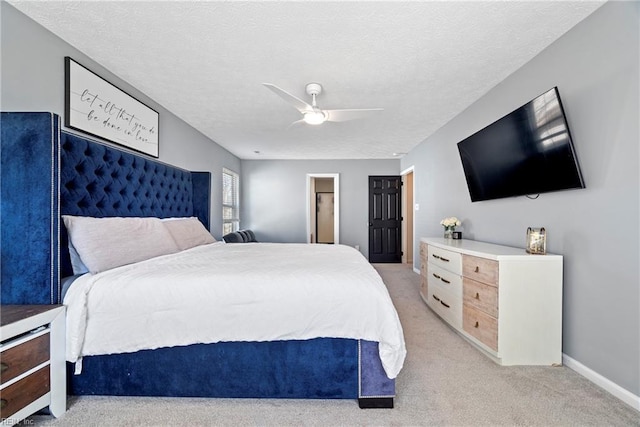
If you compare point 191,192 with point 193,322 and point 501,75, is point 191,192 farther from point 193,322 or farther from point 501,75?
point 501,75

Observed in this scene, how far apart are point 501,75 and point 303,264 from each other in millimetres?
2408

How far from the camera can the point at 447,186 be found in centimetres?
369

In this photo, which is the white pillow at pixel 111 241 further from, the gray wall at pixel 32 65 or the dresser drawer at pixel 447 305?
the dresser drawer at pixel 447 305

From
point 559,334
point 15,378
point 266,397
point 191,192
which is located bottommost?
point 266,397

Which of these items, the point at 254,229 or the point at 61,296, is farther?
the point at 254,229

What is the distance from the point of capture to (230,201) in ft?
17.3

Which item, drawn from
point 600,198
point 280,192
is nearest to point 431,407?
point 600,198

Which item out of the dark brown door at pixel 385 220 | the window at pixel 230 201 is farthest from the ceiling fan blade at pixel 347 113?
the dark brown door at pixel 385 220

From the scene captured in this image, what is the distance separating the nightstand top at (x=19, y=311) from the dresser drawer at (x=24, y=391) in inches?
11.0

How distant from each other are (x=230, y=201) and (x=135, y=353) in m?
3.98

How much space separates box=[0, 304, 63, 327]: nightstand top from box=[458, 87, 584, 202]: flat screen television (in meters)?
3.19

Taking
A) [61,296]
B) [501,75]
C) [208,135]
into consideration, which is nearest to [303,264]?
[61,296]

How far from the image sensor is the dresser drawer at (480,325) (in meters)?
1.96

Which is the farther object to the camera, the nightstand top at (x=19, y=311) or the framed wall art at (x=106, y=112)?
the framed wall art at (x=106, y=112)
